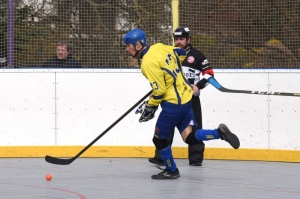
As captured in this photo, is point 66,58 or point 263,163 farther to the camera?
point 66,58

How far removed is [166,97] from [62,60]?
2897mm

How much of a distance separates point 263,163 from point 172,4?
93.1 inches

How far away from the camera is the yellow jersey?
717 centimetres

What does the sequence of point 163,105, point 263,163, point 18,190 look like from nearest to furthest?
point 18,190, point 163,105, point 263,163

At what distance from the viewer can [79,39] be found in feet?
33.0

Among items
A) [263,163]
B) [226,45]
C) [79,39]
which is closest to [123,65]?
[79,39]

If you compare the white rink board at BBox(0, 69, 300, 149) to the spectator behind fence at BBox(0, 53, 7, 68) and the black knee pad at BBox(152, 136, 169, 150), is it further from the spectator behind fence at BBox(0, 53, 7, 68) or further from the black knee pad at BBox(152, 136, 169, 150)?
the black knee pad at BBox(152, 136, 169, 150)

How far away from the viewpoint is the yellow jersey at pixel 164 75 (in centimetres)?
717

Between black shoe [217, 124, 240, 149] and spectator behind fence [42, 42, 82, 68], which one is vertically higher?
spectator behind fence [42, 42, 82, 68]

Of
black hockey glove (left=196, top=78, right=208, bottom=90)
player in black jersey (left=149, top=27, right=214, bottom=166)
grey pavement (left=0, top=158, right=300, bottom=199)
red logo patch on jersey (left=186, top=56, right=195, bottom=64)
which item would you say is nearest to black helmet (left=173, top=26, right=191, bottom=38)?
player in black jersey (left=149, top=27, right=214, bottom=166)

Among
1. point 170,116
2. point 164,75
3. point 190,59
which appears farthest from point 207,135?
point 190,59

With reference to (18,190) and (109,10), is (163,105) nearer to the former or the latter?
(18,190)

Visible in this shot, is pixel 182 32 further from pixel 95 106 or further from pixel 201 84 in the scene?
Result: pixel 95 106

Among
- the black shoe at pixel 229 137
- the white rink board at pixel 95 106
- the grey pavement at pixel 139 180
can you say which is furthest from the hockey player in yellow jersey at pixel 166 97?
the white rink board at pixel 95 106
